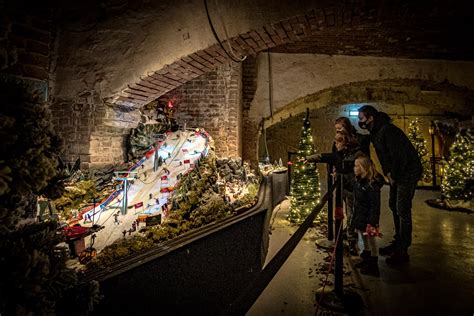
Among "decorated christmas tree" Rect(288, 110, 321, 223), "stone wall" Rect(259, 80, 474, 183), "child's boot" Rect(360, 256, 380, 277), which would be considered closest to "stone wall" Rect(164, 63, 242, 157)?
"stone wall" Rect(259, 80, 474, 183)

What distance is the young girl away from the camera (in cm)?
291

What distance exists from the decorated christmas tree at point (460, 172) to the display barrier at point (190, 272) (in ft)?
18.9

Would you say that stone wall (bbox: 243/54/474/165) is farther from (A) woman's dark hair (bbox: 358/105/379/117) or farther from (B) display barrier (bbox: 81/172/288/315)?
(B) display barrier (bbox: 81/172/288/315)

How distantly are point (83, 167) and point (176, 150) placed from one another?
1.58 metres

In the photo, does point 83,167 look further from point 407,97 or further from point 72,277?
point 407,97

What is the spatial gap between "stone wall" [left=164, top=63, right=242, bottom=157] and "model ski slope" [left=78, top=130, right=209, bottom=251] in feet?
2.36

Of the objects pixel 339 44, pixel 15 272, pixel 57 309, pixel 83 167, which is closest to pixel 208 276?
pixel 57 309

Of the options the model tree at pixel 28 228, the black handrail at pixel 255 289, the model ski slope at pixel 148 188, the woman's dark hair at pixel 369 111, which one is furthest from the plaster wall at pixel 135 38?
the black handrail at pixel 255 289

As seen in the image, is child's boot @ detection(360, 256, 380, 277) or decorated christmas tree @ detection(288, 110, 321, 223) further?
decorated christmas tree @ detection(288, 110, 321, 223)

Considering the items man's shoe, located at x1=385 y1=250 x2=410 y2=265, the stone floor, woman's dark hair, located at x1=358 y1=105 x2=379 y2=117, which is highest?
woman's dark hair, located at x1=358 y1=105 x2=379 y2=117

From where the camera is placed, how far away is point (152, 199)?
3.69 meters

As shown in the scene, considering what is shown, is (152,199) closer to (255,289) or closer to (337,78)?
(255,289)

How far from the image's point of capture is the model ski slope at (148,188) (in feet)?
10.4

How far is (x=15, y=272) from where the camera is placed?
0.90 metres
